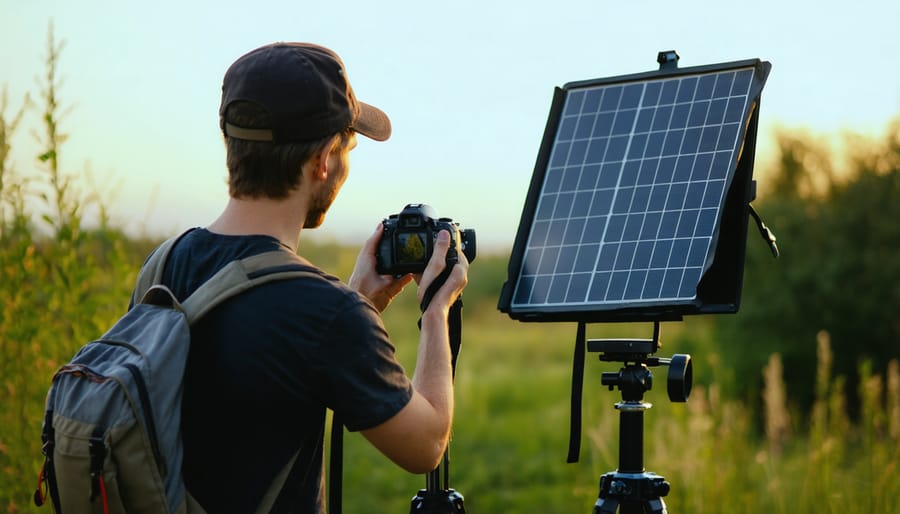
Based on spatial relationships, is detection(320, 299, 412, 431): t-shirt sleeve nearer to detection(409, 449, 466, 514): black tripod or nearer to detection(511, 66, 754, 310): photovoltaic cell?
detection(409, 449, 466, 514): black tripod

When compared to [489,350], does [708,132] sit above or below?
above

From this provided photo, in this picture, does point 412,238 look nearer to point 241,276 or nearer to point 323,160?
point 323,160

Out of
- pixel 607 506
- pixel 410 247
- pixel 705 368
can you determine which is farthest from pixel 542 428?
pixel 410 247

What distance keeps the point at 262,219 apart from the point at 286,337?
0.36m

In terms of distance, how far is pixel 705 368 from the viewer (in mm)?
12781

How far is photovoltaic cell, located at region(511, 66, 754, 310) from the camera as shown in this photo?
3.08 m

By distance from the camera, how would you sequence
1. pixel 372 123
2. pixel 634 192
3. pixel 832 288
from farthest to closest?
pixel 832 288 → pixel 634 192 → pixel 372 123

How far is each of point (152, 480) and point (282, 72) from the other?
996 mm

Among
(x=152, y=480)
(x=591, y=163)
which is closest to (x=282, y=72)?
A: (x=152, y=480)

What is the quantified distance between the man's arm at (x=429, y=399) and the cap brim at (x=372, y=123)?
33cm

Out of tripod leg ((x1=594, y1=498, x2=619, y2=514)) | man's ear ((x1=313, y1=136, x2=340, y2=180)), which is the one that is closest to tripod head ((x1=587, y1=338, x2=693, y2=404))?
tripod leg ((x1=594, y1=498, x2=619, y2=514))

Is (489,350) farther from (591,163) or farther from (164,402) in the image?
(164,402)

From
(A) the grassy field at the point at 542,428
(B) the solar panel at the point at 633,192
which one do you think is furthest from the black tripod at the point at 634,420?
(A) the grassy field at the point at 542,428

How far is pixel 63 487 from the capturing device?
2.23 m
